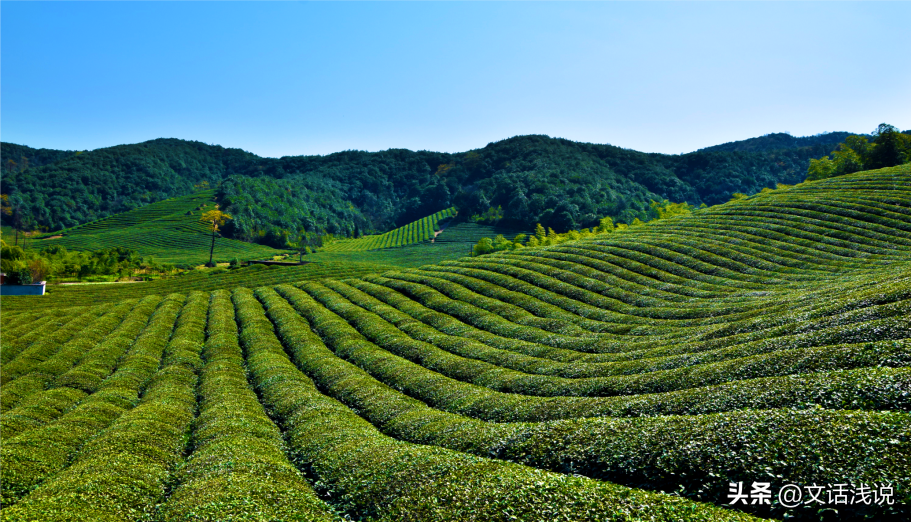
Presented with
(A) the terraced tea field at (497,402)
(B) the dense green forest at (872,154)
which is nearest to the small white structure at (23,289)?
(A) the terraced tea field at (497,402)

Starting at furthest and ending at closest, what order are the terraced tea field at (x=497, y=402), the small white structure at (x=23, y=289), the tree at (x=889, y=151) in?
the tree at (x=889, y=151)
the small white structure at (x=23, y=289)
the terraced tea field at (x=497, y=402)

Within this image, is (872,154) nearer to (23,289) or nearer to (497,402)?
(497,402)

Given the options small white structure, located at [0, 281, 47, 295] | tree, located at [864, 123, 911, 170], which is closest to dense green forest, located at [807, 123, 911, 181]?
tree, located at [864, 123, 911, 170]


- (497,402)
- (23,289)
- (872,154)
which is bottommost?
(497,402)

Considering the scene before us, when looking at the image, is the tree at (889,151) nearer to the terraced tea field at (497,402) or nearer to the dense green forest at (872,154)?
the dense green forest at (872,154)

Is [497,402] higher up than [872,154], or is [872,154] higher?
[872,154]

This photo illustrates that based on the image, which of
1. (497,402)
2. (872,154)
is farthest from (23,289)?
(872,154)

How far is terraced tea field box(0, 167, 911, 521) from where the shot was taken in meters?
16.1

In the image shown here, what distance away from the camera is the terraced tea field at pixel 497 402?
1612 centimetres

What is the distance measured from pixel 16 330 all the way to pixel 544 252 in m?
69.8

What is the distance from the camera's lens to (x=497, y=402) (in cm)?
3014

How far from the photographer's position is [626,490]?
52.6 feet

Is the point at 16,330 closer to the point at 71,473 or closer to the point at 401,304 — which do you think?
the point at 401,304

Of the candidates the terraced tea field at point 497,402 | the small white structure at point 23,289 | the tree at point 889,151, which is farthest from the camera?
the tree at point 889,151
